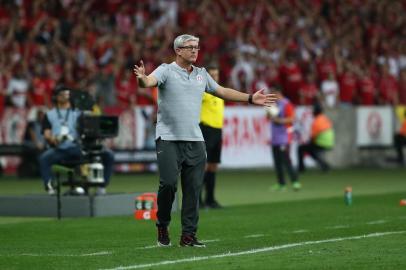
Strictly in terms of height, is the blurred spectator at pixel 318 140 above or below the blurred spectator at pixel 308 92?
below

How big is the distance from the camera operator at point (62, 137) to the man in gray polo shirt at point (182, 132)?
7665 millimetres

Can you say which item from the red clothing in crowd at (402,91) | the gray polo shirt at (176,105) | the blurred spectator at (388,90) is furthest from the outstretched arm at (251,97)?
the red clothing in crowd at (402,91)

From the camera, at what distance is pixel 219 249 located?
1276 cm

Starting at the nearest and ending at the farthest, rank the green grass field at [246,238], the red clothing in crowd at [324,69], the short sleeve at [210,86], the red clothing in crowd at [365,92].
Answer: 1. the green grass field at [246,238]
2. the short sleeve at [210,86]
3. the red clothing in crowd at [324,69]
4. the red clothing in crowd at [365,92]

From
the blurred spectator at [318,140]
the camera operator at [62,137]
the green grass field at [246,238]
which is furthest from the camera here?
the blurred spectator at [318,140]

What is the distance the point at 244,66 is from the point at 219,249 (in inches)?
865

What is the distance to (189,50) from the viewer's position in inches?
512

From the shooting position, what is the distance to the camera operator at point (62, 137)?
2088 centimetres

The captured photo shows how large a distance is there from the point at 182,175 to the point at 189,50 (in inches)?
53.1

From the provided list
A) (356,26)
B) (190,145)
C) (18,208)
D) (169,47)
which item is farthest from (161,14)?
(190,145)

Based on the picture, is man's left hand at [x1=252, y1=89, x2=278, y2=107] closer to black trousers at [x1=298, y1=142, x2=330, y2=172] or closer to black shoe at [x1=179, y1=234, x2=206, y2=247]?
black shoe at [x1=179, y1=234, x2=206, y2=247]

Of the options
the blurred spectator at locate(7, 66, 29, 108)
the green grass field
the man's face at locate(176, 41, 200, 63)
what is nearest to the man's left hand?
the man's face at locate(176, 41, 200, 63)

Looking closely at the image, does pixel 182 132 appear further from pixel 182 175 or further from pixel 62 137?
pixel 62 137

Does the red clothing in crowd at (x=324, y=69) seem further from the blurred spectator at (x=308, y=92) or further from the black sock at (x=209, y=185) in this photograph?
the black sock at (x=209, y=185)
